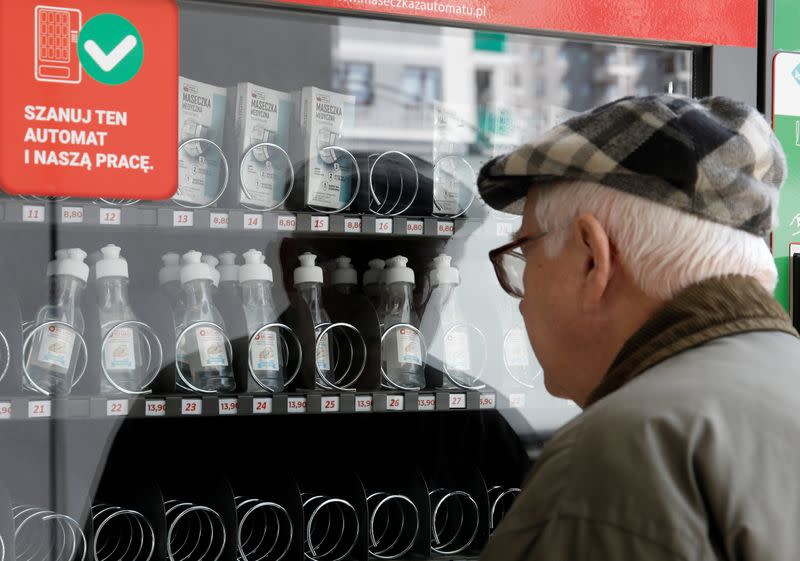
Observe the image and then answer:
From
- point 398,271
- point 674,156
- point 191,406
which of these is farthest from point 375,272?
point 674,156

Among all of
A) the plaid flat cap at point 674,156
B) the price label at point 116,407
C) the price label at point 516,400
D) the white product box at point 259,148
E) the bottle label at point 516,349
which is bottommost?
the price label at point 516,400

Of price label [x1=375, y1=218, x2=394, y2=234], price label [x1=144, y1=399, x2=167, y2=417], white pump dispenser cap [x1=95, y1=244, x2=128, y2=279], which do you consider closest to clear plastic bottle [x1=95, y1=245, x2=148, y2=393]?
white pump dispenser cap [x1=95, y1=244, x2=128, y2=279]

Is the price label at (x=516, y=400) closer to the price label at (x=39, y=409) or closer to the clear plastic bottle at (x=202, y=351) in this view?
the clear plastic bottle at (x=202, y=351)

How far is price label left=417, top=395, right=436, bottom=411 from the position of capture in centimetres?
211

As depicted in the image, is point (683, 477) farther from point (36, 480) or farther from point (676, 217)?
point (36, 480)

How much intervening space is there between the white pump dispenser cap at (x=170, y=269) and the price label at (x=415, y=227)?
54 cm

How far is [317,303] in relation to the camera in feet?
7.47

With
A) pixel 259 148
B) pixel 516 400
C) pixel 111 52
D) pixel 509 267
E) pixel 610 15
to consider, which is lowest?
pixel 516 400

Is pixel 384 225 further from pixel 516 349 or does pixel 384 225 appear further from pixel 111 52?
pixel 111 52

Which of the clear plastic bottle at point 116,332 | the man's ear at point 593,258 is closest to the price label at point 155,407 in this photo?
the clear plastic bottle at point 116,332

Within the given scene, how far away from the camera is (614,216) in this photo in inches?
38.7

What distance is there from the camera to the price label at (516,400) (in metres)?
2.25

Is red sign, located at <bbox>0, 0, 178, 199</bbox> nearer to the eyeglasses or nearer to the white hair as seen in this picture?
the eyeglasses

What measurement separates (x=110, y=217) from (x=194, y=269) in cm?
29
